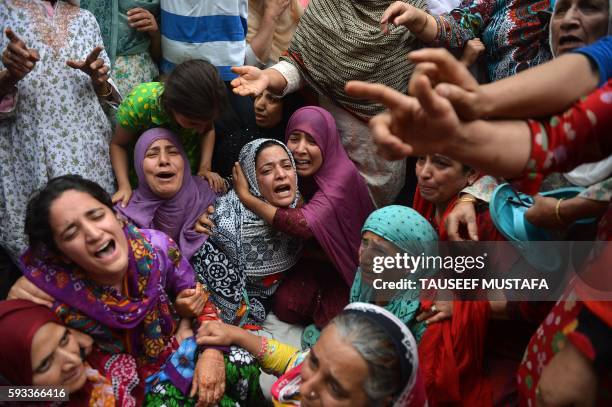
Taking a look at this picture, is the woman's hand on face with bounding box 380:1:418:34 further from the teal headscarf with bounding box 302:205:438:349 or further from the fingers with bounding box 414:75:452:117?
the fingers with bounding box 414:75:452:117

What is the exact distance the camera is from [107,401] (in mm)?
1794

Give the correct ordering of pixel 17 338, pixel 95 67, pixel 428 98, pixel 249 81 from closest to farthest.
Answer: pixel 428 98
pixel 17 338
pixel 249 81
pixel 95 67

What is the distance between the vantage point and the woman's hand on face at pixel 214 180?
2.63 meters

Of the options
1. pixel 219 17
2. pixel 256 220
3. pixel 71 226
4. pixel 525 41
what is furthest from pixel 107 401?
pixel 525 41

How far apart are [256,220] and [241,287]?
32 centimetres

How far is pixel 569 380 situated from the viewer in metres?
1.13

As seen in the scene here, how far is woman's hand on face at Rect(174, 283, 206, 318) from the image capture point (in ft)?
6.76

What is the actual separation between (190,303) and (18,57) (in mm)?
1181

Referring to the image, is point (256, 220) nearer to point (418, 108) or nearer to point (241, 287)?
point (241, 287)

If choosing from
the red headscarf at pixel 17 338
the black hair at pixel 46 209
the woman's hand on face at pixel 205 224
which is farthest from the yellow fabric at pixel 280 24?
the red headscarf at pixel 17 338

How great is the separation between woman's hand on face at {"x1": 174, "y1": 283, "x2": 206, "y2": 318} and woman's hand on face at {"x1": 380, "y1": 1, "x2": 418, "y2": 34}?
130 cm

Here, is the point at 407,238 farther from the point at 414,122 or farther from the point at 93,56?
the point at 93,56

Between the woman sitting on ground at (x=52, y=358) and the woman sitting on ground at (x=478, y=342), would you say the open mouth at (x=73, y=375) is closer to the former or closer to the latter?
the woman sitting on ground at (x=52, y=358)

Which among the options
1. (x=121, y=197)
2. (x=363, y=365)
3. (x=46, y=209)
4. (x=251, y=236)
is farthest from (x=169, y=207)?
(x=363, y=365)
